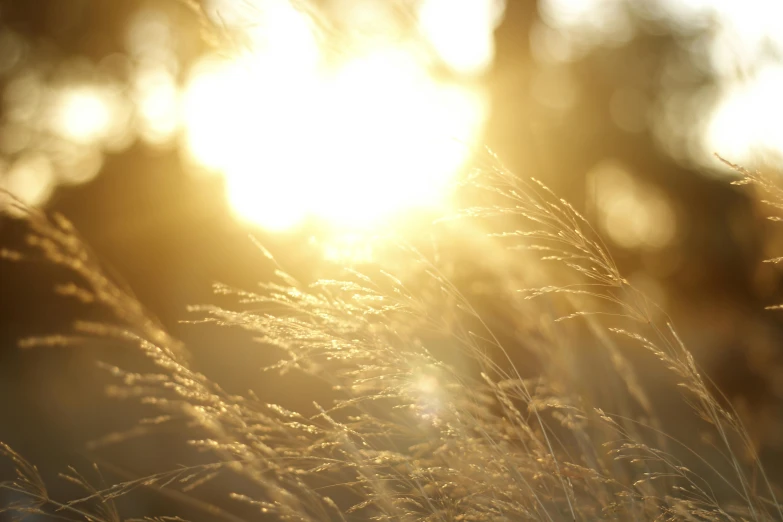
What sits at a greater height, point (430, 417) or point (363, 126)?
point (363, 126)

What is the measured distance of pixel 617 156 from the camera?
391 inches

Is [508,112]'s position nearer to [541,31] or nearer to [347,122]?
[541,31]

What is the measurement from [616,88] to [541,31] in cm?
468

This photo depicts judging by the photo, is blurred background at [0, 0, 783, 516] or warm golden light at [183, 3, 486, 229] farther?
blurred background at [0, 0, 783, 516]

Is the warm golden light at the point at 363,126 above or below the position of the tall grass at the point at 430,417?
above

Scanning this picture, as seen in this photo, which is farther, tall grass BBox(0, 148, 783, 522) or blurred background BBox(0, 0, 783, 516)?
blurred background BBox(0, 0, 783, 516)

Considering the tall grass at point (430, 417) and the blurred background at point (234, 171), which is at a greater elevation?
the blurred background at point (234, 171)

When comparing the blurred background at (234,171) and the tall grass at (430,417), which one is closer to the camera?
the tall grass at (430,417)

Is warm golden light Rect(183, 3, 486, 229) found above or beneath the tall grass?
above

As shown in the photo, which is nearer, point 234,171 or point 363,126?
point 363,126

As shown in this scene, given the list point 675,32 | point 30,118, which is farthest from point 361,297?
point 675,32

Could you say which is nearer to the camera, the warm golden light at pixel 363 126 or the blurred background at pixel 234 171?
the warm golden light at pixel 363 126

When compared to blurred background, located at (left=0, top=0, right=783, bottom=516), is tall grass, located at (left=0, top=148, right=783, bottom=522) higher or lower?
lower

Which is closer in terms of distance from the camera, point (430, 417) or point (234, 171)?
point (430, 417)
